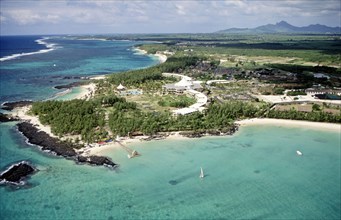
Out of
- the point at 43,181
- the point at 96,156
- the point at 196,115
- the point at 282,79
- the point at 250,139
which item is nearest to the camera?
the point at 43,181

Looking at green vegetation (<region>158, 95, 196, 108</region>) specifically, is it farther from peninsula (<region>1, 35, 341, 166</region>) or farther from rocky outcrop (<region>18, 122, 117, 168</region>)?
rocky outcrop (<region>18, 122, 117, 168</region>)

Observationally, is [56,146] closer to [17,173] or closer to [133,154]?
[17,173]

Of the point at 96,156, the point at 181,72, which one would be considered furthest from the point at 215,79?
the point at 96,156

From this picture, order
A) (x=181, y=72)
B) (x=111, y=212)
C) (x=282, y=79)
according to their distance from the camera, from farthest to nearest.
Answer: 1. (x=181, y=72)
2. (x=282, y=79)
3. (x=111, y=212)

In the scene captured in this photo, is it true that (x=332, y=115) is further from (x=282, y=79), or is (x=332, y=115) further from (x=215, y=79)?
(x=215, y=79)

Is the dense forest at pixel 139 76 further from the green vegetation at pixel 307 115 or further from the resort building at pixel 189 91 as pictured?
the green vegetation at pixel 307 115

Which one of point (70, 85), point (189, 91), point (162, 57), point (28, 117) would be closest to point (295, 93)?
point (189, 91)
